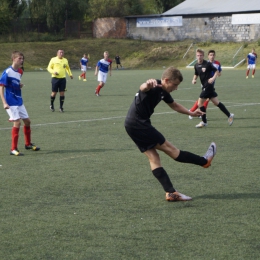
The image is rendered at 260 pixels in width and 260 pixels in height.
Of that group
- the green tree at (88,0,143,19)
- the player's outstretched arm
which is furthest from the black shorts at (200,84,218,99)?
the green tree at (88,0,143,19)

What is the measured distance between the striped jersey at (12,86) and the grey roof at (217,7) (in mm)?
50587

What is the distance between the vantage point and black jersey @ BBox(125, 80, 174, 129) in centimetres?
659

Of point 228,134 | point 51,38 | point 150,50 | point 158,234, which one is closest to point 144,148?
point 158,234

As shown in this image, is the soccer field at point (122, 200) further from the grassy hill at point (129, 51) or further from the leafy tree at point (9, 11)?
the leafy tree at point (9, 11)

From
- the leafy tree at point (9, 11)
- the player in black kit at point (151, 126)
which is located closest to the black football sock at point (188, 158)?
the player in black kit at point (151, 126)

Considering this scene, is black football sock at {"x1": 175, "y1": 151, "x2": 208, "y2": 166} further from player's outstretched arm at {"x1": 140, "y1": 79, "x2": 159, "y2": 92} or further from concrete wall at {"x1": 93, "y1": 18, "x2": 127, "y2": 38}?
concrete wall at {"x1": 93, "y1": 18, "x2": 127, "y2": 38}

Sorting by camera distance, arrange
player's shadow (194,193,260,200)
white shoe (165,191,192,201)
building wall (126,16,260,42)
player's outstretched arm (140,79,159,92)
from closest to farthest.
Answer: player's outstretched arm (140,79,159,92) < white shoe (165,191,192,201) < player's shadow (194,193,260,200) < building wall (126,16,260,42)

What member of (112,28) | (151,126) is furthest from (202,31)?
(151,126)

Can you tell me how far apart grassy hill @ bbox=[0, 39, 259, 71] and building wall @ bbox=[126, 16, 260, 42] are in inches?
54.0

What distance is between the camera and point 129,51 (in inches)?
2434

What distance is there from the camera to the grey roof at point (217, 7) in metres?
59.1

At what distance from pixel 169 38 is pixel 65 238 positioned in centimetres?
5961

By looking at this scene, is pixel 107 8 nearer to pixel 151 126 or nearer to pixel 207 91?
Answer: pixel 207 91

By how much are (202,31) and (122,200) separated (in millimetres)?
56416
